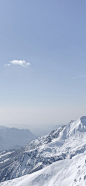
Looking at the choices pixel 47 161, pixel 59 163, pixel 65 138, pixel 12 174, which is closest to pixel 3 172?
pixel 12 174

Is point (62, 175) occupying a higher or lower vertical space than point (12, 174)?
higher

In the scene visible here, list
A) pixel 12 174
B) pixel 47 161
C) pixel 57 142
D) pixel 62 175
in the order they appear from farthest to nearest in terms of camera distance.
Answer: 1. pixel 57 142
2. pixel 12 174
3. pixel 47 161
4. pixel 62 175

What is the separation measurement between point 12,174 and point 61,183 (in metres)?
91.7

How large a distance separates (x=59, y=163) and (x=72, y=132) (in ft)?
316

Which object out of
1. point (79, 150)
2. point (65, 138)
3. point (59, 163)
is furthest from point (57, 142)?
point (59, 163)

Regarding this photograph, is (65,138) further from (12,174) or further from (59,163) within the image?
(59,163)

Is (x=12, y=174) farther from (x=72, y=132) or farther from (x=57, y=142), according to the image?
(x=72, y=132)

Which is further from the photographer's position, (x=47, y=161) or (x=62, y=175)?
(x=47, y=161)

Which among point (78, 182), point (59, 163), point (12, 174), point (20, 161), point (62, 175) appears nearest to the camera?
point (78, 182)

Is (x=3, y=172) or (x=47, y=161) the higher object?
(x=47, y=161)

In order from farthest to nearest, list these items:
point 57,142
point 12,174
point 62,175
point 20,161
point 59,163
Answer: point 57,142, point 20,161, point 12,174, point 59,163, point 62,175

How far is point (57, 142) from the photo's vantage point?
618ft

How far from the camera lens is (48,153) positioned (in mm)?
164875

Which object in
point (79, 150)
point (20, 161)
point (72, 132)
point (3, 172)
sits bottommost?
point (3, 172)
